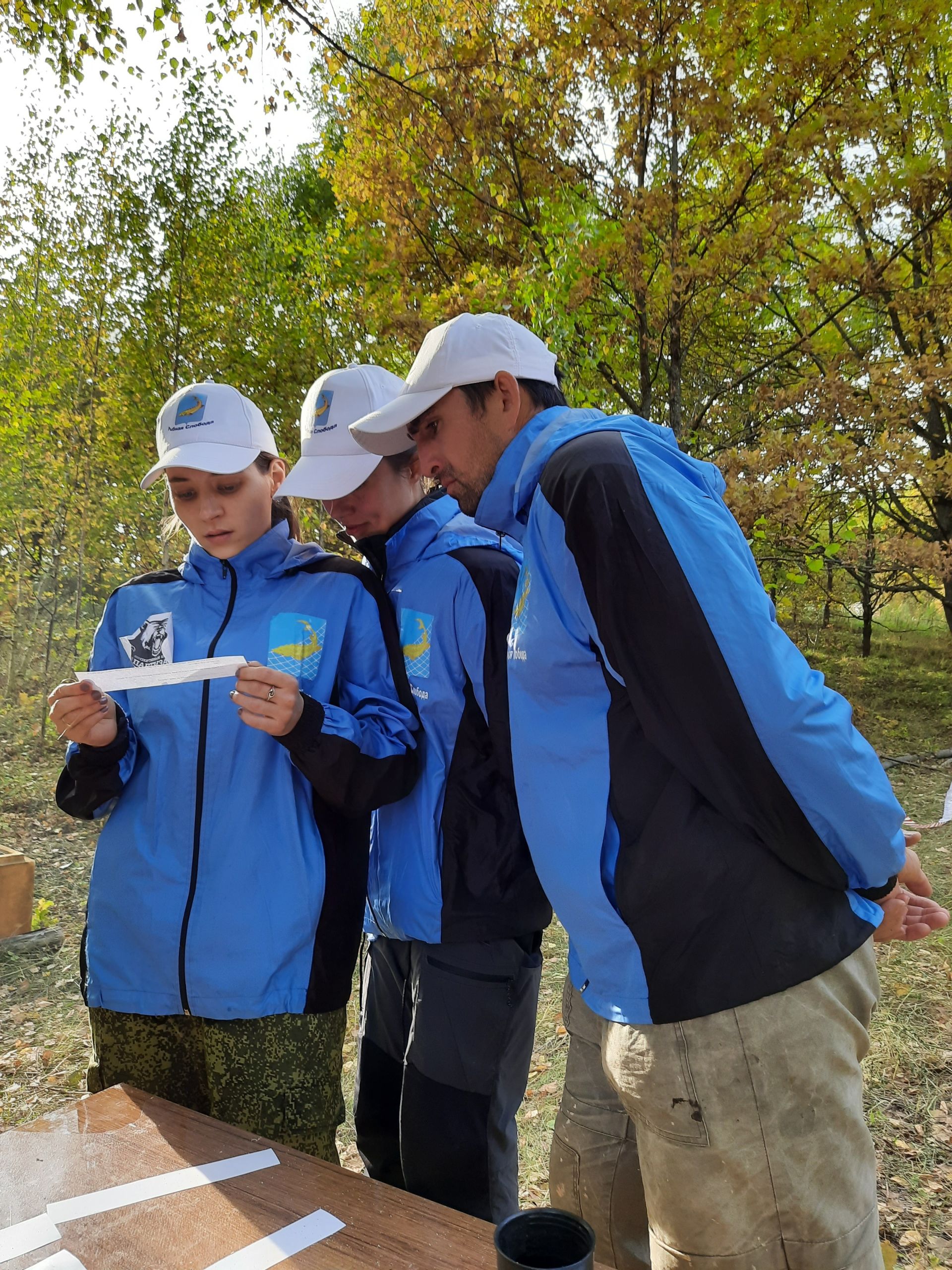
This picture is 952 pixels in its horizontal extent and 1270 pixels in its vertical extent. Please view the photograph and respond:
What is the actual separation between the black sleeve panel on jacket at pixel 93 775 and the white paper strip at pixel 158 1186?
0.70 m

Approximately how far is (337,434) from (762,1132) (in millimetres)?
1642

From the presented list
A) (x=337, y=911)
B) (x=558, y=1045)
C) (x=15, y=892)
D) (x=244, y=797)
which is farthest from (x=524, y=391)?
(x=15, y=892)

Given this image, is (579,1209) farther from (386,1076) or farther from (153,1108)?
(153,1108)

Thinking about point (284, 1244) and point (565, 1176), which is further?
point (565, 1176)

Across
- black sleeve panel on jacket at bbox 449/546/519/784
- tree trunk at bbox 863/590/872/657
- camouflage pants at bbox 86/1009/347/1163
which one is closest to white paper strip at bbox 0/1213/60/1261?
camouflage pants at bbox 86/1009/347/1163

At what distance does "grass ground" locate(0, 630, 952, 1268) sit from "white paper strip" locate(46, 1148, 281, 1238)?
1.95 metres

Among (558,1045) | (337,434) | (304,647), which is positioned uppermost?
(337,434)

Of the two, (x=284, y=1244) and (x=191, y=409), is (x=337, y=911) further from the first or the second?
(x=191, y=409)

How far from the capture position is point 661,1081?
4.31ft

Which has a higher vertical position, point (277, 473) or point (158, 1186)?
point (277, 473)

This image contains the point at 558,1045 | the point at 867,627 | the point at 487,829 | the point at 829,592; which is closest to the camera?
the point at 487,829

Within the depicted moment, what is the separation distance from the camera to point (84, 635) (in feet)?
39.0

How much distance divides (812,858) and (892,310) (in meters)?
8.41

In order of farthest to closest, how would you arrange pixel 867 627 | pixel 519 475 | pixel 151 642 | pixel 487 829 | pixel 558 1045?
pixel 867 627 → pixel 558 1045 → pixel 151 642 → pixel 487 829 → pixel 519 475
